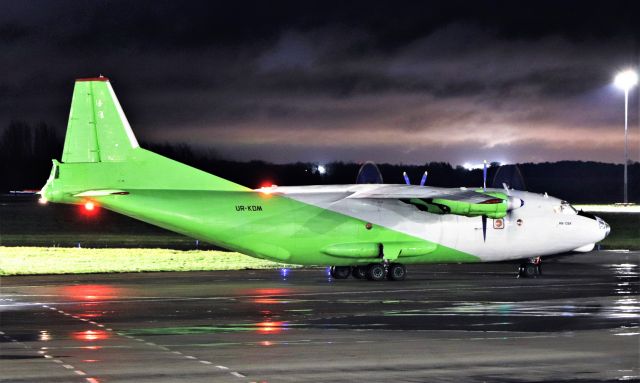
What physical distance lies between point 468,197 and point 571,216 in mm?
6318

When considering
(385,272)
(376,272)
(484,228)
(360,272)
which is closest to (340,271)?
(360,272)

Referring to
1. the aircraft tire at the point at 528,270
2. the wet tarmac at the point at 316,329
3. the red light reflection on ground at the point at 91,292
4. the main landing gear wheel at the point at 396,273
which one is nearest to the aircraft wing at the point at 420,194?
the main landing gear wheel at the point at 396,273

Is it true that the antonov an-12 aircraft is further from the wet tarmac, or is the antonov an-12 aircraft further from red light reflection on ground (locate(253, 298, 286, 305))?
red light reflection on ground (locate(253, 298, 286, 305))

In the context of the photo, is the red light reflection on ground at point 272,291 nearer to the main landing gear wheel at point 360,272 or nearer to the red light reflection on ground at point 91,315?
the main landing gear wheel at point 360,272

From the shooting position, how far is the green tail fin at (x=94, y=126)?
3906 cm

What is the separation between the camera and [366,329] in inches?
982

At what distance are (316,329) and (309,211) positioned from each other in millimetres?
16127

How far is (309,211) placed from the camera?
134 ft

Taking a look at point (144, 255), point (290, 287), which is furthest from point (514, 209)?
point (144, 255)

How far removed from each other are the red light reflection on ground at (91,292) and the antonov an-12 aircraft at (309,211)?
3279 millimetres

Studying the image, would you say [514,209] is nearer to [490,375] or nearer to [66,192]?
[66,192]

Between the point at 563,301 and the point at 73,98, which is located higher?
the point at 73,98

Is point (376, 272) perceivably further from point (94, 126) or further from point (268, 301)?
point (94, 126)

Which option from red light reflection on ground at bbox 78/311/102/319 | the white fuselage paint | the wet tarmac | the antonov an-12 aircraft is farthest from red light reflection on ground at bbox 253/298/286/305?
the white fuselage paint
